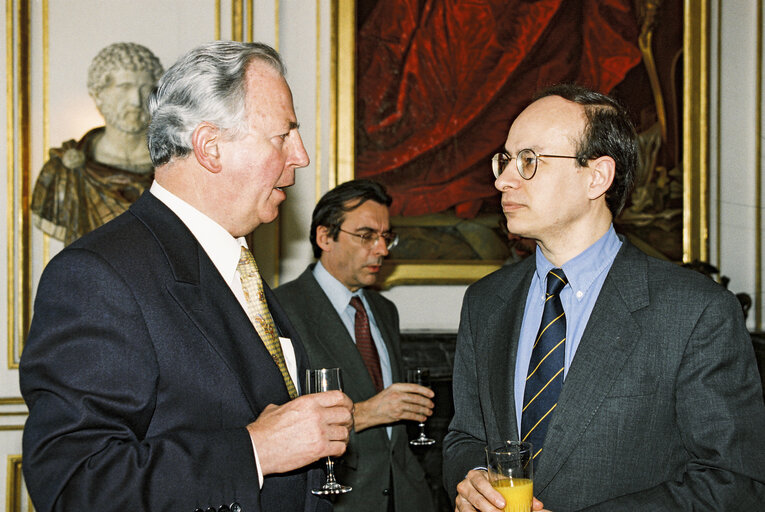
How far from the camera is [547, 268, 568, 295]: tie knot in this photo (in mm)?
2113

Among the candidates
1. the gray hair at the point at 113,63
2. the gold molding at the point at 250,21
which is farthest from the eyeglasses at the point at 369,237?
the gray hair at the point at 113,63

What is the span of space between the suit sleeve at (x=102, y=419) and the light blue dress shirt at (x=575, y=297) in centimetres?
84

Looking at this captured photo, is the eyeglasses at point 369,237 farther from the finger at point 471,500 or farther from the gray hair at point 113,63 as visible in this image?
the gray hair at point 113,63

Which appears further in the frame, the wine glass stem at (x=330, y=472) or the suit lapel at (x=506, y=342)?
the suit lapel at (x=506, y=342)

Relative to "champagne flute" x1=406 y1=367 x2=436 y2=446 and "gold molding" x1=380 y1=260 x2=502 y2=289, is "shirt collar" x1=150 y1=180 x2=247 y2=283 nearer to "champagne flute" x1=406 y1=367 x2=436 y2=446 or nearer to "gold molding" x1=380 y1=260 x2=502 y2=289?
"champagne flute" x1=406 y1=367 x2=436 y2=446

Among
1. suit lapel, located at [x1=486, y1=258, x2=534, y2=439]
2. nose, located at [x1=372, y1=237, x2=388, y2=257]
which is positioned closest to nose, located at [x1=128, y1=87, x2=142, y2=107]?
nose, located at [x1=372, y1=237, x2=388, y2=257]

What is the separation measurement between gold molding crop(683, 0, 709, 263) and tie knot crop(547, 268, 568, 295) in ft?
10.5

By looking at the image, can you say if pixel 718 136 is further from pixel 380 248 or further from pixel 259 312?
pixel 259 312

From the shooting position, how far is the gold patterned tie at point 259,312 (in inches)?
77.1

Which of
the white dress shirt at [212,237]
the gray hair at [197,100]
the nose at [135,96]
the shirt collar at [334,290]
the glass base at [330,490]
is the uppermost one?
the nose at [135,96]

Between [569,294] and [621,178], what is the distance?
1.23 feet

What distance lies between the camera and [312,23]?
4.86 metres

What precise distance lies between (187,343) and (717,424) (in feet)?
4.00

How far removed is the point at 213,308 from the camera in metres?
1.78
